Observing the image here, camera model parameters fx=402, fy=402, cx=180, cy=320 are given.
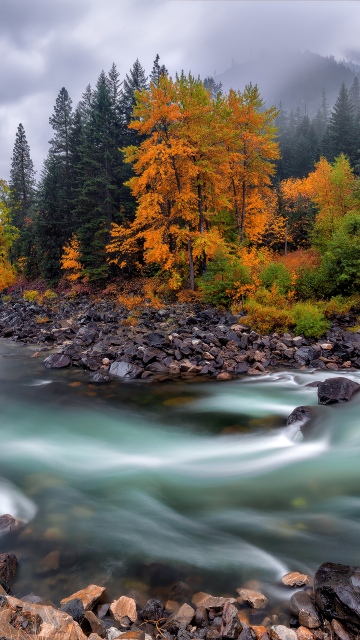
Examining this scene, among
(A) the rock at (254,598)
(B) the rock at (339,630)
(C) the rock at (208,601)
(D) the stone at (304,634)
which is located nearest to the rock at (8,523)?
(C) the rock at (208,601)

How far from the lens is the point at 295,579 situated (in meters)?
4.63

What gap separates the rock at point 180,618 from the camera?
3883 millimetres

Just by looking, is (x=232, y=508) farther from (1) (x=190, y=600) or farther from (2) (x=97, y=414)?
(2) (x=97, y=414)

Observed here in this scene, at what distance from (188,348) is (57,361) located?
15.9 feet

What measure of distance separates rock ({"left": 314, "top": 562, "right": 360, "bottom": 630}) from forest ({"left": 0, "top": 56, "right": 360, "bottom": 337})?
40.9ft

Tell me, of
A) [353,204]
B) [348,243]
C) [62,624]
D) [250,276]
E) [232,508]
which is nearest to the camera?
[62,624]

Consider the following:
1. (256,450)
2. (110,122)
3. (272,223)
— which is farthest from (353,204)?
(256,450)

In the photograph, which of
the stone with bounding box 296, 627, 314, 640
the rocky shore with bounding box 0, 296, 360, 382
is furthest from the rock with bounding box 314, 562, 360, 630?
the rocky shore with bounding box 0, 296, 360, 382

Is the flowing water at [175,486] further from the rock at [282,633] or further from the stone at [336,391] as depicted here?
the rock at [282,633]

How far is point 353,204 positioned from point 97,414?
84.9 ft

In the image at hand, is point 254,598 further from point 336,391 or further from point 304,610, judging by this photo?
point 336,391

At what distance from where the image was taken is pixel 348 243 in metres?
19.6

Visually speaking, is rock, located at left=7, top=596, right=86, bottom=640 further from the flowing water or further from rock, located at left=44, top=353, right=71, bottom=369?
rock, located at left=44, top=353, right=71, bottom=369

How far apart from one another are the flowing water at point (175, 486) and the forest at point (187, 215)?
295 inches
